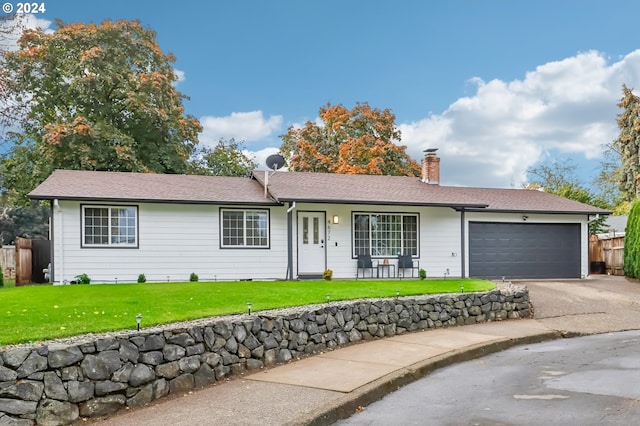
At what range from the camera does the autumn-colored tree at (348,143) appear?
32303mm

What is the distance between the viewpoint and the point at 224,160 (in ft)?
105

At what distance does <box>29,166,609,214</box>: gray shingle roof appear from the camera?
664 inches

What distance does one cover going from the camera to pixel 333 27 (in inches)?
837

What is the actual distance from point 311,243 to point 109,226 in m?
6.25

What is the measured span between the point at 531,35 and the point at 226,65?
480 inches

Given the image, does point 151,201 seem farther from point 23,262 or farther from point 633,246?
point 633,246

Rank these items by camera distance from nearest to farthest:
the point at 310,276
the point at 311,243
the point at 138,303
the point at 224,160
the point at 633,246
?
the point at 138,303 → the point at 310,276 → the point at 311,243 → the point at 633,246 → the point at 224,160

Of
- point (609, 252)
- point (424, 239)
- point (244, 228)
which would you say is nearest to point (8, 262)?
point (244, 228)

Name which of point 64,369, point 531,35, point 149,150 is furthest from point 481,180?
point 64,369

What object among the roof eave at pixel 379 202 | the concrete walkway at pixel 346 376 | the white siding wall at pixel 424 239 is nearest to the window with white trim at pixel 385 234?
the white siding wall at pixel 424 239

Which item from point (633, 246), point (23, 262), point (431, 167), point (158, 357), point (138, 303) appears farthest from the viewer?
point (431, 167)

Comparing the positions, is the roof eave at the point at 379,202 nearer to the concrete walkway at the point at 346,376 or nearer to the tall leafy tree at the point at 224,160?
the concrete walkway at the point at 346,376

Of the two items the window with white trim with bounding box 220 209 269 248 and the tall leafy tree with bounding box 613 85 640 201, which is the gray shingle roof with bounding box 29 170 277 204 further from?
the tall leafy tree with bounding box 613 85 640 201

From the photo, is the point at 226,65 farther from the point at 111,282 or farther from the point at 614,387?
the point at 614,387
